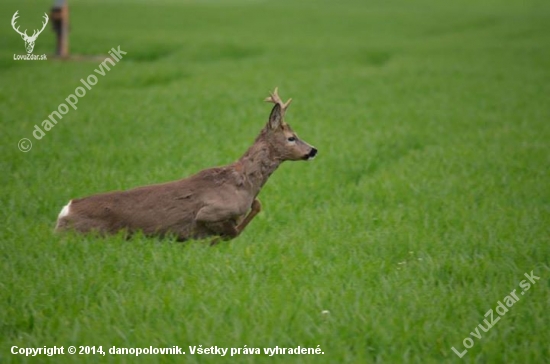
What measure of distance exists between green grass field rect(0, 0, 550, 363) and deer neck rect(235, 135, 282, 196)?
0.59m

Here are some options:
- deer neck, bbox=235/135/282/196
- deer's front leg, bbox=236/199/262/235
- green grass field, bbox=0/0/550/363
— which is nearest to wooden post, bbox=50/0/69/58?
green grass field, bbox=0/0/550/363

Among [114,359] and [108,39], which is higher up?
[108,39]

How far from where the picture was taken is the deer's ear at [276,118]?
7.43 metres

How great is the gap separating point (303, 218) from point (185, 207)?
1.86 m

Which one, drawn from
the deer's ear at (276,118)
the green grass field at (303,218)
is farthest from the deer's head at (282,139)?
the green grass field at (303,218)

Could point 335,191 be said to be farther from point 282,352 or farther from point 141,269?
point 282,352

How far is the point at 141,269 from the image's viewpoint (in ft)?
21.0

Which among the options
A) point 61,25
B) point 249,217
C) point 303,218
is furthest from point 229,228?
point 61,25

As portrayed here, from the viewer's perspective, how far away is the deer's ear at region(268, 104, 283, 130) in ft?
24.4

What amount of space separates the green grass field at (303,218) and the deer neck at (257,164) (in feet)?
1.93

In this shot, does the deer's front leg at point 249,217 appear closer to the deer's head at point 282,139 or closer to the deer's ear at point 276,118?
the deer's head at point 282,139

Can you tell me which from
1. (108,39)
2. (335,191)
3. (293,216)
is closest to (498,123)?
(335,191)

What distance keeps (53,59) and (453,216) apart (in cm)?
1865

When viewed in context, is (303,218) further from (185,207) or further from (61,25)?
(61,25)
